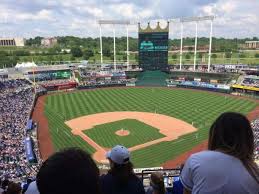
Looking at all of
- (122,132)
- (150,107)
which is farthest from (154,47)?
(122,132)

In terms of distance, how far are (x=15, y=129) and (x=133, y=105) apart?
808 inches

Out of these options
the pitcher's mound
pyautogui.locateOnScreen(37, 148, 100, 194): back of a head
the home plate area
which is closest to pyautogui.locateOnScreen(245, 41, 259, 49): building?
the home plate area

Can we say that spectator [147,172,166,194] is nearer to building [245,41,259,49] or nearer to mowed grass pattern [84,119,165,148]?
mowed grass pattern [84,119,165,148]

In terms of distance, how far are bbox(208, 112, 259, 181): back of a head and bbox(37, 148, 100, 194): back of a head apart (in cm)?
134

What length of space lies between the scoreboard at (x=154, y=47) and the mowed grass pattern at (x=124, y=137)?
32688 mm

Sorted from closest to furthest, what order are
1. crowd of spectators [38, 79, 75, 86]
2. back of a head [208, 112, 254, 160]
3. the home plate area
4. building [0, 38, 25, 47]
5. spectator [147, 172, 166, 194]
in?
1. back of a head [208, 112, 254, 160]
2. spectator [147, 172, 166, 194]
3. the home plate area
4. crowd of spectators [38, 79, 75, 86]
5. building [0, 38, 25, 47]

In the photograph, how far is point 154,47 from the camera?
68062 mm

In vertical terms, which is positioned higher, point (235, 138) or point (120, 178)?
point (235, 138)

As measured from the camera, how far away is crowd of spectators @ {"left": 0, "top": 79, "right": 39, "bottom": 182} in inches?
883

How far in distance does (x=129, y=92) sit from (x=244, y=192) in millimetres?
57693

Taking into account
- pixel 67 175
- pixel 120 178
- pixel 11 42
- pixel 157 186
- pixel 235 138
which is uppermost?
pixel 11 42

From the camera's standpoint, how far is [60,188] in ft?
7.54

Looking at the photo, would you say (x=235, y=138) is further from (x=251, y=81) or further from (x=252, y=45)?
(x=252, y=45)

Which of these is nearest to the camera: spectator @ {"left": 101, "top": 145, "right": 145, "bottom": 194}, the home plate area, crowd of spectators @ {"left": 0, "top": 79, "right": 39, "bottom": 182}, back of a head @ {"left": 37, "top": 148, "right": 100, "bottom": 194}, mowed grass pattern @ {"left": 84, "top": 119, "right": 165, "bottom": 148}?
back of a head @ {"left": 37, "top": 148, "right": 100, "bottom": 194}
